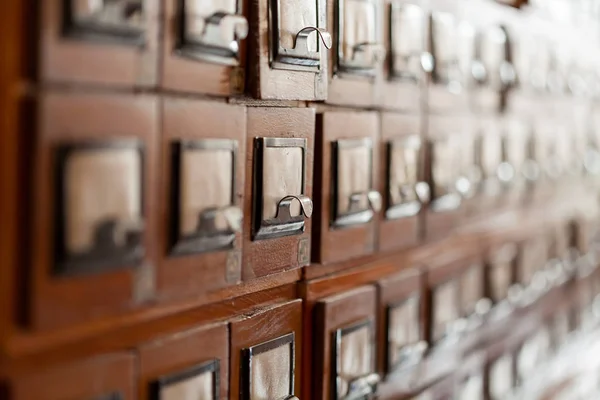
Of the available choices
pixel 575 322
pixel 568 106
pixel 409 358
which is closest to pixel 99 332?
pixel 409 358

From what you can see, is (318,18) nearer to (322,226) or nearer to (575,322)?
(322,226)

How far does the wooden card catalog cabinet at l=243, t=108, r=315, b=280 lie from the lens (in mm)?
1255

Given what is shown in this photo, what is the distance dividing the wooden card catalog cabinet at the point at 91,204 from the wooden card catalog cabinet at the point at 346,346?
1.74 ft

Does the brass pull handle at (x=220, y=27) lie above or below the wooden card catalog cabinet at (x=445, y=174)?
above

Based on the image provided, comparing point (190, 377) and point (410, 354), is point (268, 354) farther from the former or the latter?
point (410, 354)

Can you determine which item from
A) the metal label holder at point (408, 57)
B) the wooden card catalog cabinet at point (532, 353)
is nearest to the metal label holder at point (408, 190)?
the metal label holder at point (408, 57)

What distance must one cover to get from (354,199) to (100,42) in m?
0.69

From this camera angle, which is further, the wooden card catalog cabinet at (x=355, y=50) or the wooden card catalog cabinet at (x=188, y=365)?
the wooden card catalog cabinet at (x=355, y=50)

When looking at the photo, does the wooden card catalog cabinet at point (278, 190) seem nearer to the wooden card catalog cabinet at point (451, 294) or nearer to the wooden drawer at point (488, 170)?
the wooden card catalog cabinet at point (451, 294)

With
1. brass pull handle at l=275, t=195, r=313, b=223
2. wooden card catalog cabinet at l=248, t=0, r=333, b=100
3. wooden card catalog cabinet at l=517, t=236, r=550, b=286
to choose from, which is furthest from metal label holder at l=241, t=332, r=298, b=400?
wooden card catalog cabinet at l=517, t=236, r=550, b=286

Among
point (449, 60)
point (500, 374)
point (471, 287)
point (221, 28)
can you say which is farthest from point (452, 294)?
point (221, 28)

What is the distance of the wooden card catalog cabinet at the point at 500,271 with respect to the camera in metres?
2.21

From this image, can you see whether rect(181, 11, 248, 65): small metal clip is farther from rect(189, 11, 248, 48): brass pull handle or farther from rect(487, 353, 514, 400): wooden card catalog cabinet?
rect(487, 353, 514, 400): wooden card catalog cabinet

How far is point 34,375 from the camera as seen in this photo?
Answer: 0.92 metres
